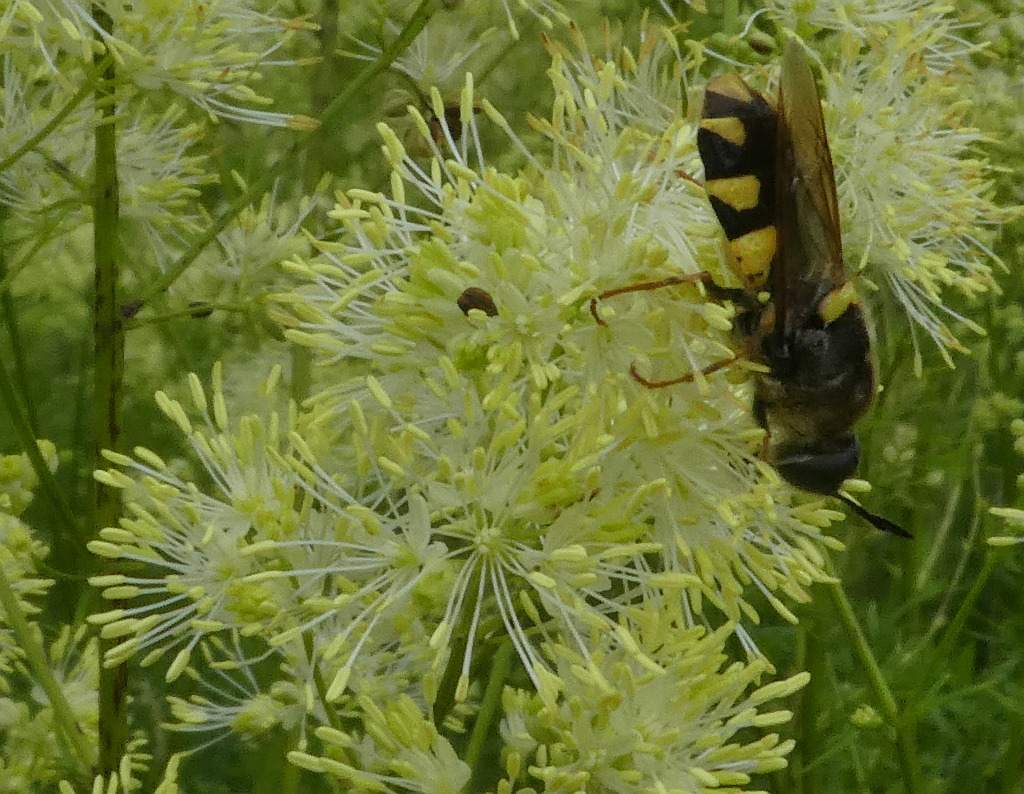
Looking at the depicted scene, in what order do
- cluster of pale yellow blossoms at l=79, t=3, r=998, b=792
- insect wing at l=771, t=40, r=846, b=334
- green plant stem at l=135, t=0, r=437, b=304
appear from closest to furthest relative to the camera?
cluster of pale yellow blossoms at l=79, t=3, r=998, b=792
insect wing at l=771, t=40, r=846, b=334
green plant stem at l=135, t=0, r=437, b=304

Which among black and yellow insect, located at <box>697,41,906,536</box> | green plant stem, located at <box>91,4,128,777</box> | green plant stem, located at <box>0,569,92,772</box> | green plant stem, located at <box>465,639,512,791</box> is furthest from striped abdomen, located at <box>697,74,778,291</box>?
green plant stem, located at <box>0,569,92,772</box>

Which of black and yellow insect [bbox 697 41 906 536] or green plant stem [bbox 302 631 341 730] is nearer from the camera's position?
green plant stem [bbox 302 631 341 730]

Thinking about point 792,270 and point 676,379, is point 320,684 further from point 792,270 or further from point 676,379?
point 792,270

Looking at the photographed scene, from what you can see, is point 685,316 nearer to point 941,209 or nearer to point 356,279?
point 356,279

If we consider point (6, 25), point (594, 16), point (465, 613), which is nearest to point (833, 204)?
point (465, 613)

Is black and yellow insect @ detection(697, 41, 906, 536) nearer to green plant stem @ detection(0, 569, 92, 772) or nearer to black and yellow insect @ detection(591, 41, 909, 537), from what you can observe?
black and yellow insect @ detection(591, 41, 909, 537)

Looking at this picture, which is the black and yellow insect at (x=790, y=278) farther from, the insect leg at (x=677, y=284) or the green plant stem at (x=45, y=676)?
the green plant stem at (x=45, y=676)

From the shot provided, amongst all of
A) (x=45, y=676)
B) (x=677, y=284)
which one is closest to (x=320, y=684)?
(x=45, y=676)
